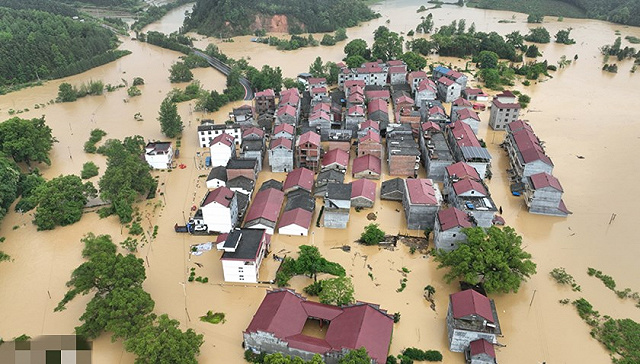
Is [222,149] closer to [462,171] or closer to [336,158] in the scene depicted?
[336,158]

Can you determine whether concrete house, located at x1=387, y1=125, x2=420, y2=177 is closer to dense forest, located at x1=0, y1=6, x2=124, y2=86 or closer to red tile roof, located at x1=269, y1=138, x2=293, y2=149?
red tile roof, located at x1=269, y1=138, x2=293, y2=149

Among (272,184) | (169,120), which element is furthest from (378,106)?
(169,120)

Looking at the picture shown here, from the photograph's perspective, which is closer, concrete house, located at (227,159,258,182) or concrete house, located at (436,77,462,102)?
concrete house, located at (227,159,258,182)

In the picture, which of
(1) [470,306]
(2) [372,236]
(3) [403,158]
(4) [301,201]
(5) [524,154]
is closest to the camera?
(1) [470,306]

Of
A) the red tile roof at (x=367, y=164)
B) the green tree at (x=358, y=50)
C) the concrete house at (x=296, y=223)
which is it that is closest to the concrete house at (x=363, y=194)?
the red tile roof at (x=367, y=164)

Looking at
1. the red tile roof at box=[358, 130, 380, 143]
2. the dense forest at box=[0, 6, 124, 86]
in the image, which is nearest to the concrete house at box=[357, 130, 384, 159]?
the red tile roof at box=[358, 130, 380, 143]

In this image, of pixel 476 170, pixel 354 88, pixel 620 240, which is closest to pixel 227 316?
pixel 476 170
